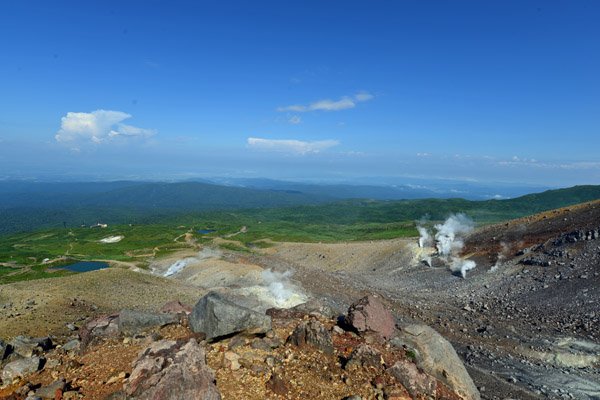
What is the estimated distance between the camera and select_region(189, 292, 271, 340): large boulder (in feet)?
48.3

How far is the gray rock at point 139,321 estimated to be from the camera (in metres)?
16.8

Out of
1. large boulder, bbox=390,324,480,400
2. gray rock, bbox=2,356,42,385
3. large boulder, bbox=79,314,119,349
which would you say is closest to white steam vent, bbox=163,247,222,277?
large boulder, bbox=79,314,119,349

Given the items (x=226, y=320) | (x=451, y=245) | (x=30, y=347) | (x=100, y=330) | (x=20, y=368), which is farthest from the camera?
(x=451, y=245)

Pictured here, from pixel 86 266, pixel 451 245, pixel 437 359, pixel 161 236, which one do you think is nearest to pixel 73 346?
pixel 437 359

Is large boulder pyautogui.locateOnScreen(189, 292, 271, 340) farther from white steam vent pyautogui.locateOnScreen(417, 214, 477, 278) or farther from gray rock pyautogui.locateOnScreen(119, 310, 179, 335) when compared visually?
white steam vent pyautogui.locateOnScreen(417, 214, 477, 278)

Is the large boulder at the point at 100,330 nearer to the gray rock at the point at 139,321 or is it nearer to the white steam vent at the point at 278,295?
the gray rock at the point at 139,321

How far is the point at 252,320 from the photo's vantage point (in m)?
15.0

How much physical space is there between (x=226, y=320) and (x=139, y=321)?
5112mm

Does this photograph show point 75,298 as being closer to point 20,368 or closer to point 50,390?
point 20,368

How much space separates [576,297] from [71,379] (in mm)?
40759

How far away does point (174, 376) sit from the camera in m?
10.9

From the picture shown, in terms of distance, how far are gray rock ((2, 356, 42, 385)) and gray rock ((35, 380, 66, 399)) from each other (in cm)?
234

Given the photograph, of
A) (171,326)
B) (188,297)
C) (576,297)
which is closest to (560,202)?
(576,297)

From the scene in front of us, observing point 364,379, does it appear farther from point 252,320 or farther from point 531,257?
point 531,257
